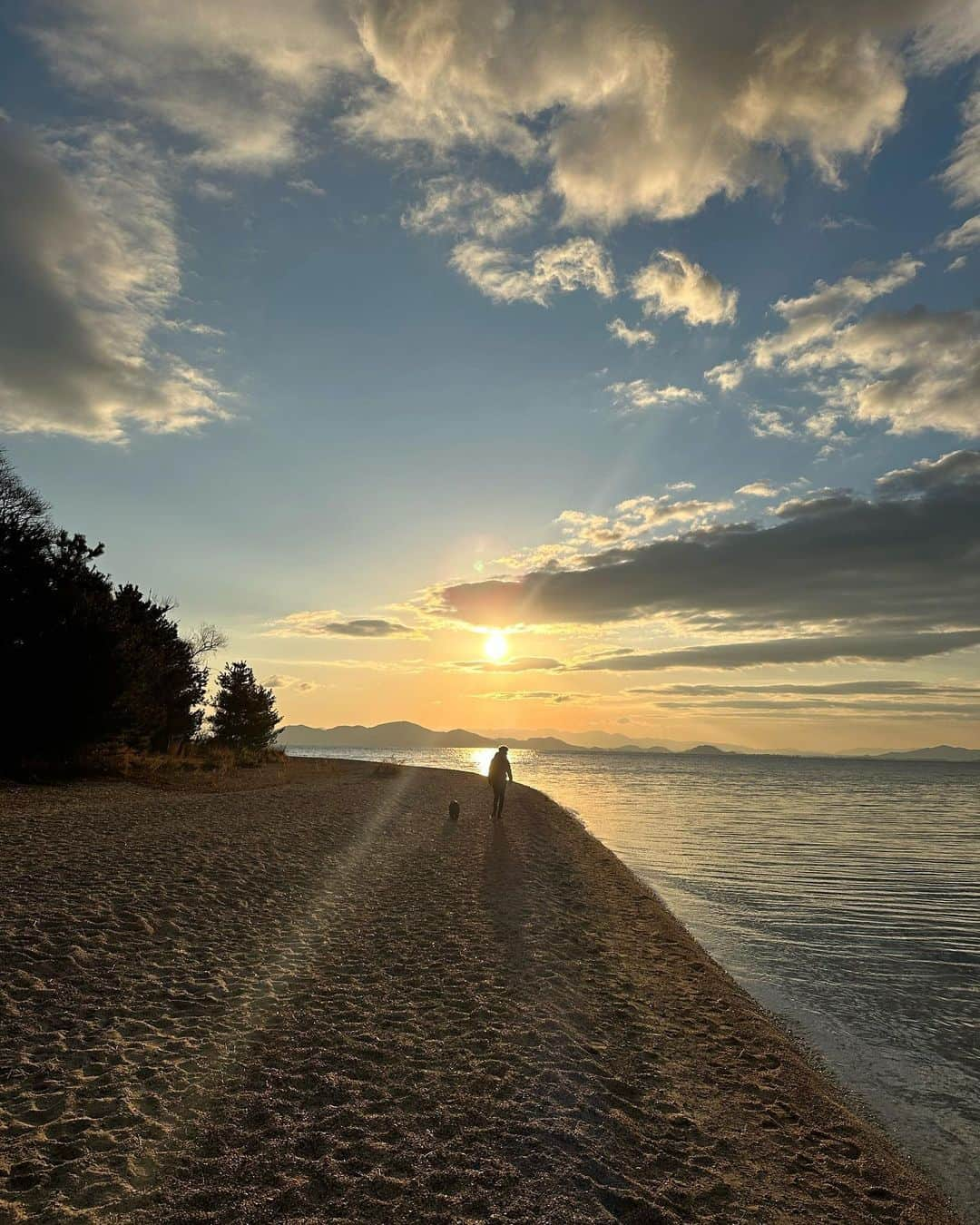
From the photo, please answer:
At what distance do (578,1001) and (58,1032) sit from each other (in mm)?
5941

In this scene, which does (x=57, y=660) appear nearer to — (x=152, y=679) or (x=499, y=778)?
(x=152, y=679)

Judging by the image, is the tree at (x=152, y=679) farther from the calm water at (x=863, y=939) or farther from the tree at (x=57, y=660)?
the calm water at (x=863, y=939)

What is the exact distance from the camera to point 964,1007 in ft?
37.9

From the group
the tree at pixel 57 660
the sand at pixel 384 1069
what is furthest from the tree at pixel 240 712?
the sand at pixel 384 1069

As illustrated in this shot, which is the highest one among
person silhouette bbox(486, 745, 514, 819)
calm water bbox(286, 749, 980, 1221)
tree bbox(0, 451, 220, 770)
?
tree bbox(0, 451, 220, 770)

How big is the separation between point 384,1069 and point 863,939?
12.9 m

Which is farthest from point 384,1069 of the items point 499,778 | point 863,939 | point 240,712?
point 240,712

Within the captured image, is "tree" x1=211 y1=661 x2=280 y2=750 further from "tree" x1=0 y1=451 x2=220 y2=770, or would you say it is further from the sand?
the sand

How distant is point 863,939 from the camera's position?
50.8 ft

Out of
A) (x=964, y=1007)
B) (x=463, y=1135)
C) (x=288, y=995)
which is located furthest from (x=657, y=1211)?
(x=964, y=1007)

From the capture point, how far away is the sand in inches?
199

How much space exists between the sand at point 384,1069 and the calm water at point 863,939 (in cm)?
90

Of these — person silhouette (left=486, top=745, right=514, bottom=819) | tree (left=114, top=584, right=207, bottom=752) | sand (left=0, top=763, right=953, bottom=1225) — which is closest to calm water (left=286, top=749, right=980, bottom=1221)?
sand (left=0, top=763, right=953, bottom=1225)

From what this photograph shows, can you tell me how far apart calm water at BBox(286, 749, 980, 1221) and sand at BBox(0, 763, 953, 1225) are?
90 centimetres
